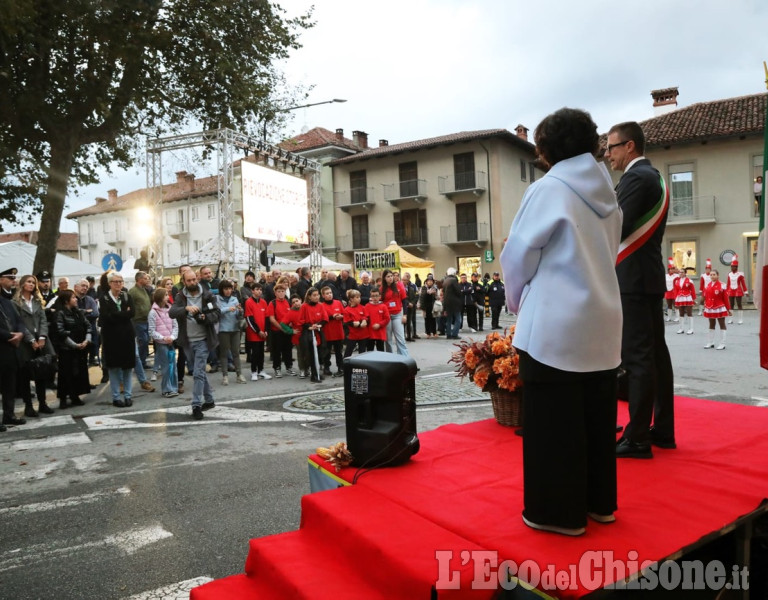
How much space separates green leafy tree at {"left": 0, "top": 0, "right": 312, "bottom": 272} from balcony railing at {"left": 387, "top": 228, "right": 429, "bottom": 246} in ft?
78.1

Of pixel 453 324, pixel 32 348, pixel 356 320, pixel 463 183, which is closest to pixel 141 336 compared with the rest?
pixel 32 348

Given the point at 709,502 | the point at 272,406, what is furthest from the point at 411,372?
the point at 272,406

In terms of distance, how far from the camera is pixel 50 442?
23.2 feet

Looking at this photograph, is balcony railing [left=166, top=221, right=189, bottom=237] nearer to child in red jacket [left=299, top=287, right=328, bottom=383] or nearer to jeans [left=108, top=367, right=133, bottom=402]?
child in red jacket [left=299, top=287, right=328, bottom=383]

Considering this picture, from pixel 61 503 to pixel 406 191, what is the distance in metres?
38.7

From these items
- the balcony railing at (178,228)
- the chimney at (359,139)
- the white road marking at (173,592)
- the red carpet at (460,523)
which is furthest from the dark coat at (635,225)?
the balcony railing at (178,228)

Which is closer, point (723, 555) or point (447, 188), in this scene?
point (723, 555)

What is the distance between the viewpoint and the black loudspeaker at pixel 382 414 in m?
3.67

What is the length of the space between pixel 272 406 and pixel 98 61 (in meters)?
11.6

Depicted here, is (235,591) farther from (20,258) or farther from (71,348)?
(20,258)

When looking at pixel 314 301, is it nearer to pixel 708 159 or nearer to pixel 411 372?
pixel 411 372

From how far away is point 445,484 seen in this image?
3.38m

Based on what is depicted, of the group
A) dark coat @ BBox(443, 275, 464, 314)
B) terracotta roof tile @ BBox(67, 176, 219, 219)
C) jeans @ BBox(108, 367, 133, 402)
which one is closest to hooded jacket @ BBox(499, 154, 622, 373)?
jeans @ BBox(108, 367, 133, 402)

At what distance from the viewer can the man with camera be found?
8.08 m
